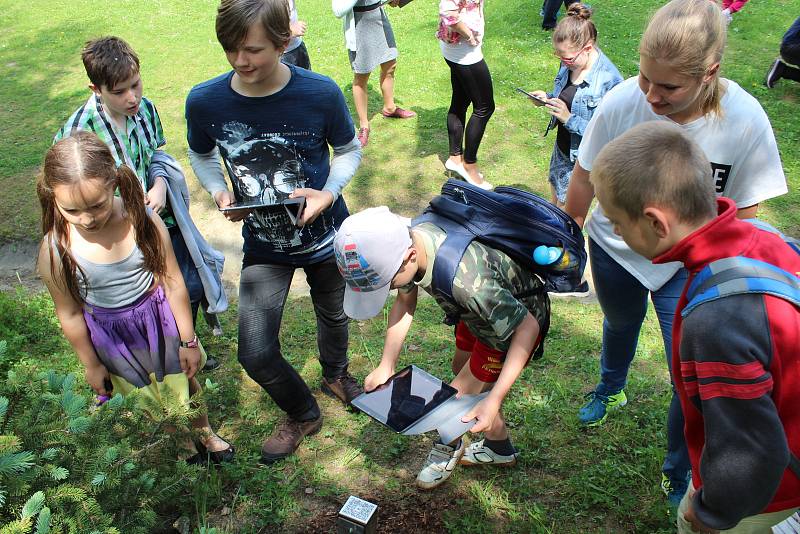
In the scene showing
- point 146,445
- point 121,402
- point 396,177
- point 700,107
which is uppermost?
point 700,107

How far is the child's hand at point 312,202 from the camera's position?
2748mm

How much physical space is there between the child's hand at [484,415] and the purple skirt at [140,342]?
131cm

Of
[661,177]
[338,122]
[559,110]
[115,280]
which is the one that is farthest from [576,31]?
[115,280]

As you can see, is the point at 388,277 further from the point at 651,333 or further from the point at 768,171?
the point at 651,333

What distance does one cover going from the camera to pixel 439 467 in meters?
2.98

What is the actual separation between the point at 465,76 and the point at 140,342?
3656 mm

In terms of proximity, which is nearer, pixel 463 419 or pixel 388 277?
pixel 388 277

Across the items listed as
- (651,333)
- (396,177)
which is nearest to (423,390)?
(651,333)

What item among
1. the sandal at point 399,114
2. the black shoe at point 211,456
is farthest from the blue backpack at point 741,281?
the sandal at point 399,114

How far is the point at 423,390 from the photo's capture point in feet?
8.68

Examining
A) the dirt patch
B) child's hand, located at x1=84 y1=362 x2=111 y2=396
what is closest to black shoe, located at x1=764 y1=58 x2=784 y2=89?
the dirt patch

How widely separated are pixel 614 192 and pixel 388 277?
809 mm

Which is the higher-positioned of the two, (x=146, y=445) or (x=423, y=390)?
(x=146, y=445)

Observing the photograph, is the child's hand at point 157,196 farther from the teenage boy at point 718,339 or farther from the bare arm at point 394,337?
the teenage boy at point 718,339
